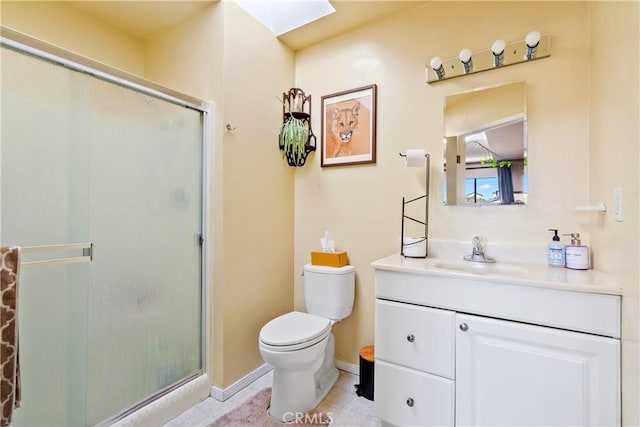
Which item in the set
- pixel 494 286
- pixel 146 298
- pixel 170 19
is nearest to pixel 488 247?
pixel 494 286

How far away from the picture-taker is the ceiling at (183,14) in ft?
5.82

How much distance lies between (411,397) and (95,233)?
161 cm

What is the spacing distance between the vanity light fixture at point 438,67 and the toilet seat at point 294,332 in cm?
158

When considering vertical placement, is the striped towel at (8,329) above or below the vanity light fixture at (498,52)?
below

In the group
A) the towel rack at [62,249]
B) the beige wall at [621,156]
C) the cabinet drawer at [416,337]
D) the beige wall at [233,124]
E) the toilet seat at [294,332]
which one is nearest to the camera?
the beige wall at [621,156]

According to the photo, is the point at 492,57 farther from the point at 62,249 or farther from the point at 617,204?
the point at 62,249

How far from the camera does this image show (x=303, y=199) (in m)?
2.18

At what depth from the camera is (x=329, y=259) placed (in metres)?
1.89

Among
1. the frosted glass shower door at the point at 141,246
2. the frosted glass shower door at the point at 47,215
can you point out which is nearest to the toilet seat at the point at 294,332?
the frosted glass shower door at the point at 141,246

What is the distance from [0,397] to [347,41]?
242 cm

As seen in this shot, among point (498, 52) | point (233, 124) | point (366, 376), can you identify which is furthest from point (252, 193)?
point (498, 52)

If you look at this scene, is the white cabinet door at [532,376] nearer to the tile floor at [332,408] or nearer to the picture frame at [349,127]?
the tile floor at [332,408]

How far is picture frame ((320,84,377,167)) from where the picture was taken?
1.91 metres

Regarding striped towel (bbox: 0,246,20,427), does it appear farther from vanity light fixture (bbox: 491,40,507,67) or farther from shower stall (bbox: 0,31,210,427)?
vanity light fixture (bbox: 491,40,507,67)
